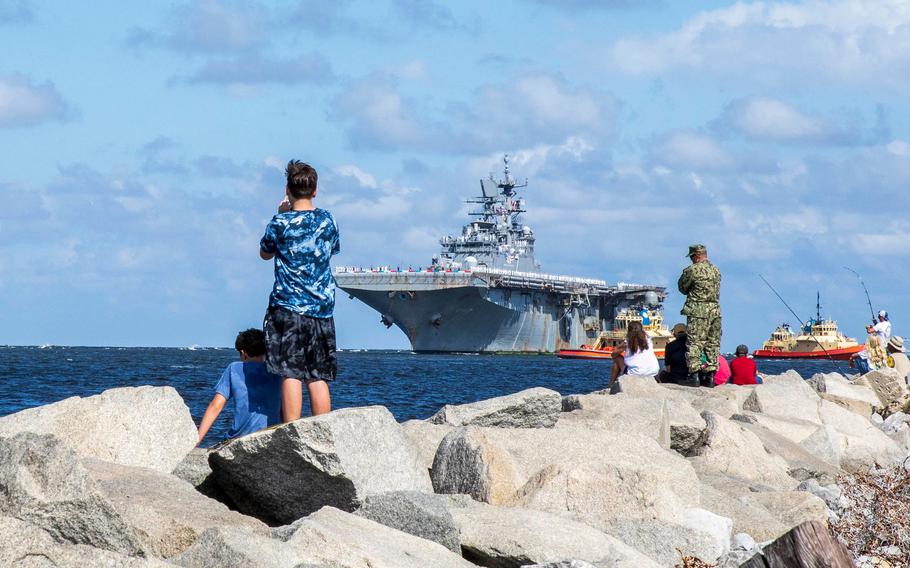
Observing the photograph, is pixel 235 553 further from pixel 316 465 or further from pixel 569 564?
pixel 316 465

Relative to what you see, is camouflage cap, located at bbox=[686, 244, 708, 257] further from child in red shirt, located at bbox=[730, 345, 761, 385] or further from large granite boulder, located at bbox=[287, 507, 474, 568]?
large granite boulder, located at bbox=[287, 507, 474, 568]

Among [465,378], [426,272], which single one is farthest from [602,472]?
[426,272]

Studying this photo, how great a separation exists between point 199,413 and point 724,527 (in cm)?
1367

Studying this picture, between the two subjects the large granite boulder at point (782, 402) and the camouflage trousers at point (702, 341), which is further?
the camouflage trousers at point (702, 341)

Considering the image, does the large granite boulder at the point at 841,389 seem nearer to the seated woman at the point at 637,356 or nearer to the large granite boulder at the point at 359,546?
the seated woman at the point at 637,356

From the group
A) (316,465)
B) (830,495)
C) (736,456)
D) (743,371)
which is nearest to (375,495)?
(316,465)

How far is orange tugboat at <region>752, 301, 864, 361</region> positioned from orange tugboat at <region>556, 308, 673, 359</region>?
6.18m

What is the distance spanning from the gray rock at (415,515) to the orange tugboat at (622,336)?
5939cm

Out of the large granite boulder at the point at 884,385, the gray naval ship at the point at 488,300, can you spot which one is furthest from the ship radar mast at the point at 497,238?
the large granite boulder at the point at 884,385

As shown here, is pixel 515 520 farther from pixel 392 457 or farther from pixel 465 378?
pixel 465 378

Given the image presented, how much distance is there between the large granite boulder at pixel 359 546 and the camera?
12.1 feet

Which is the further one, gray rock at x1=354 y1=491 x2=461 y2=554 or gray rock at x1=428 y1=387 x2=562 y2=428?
gray rock at x1=428 y1=387 x2=562 y2=428

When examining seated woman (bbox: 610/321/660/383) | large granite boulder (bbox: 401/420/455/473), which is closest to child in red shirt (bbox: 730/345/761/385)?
seated woman (bbox: 610/321/660/383)

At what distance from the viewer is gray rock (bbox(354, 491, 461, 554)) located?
436cm
